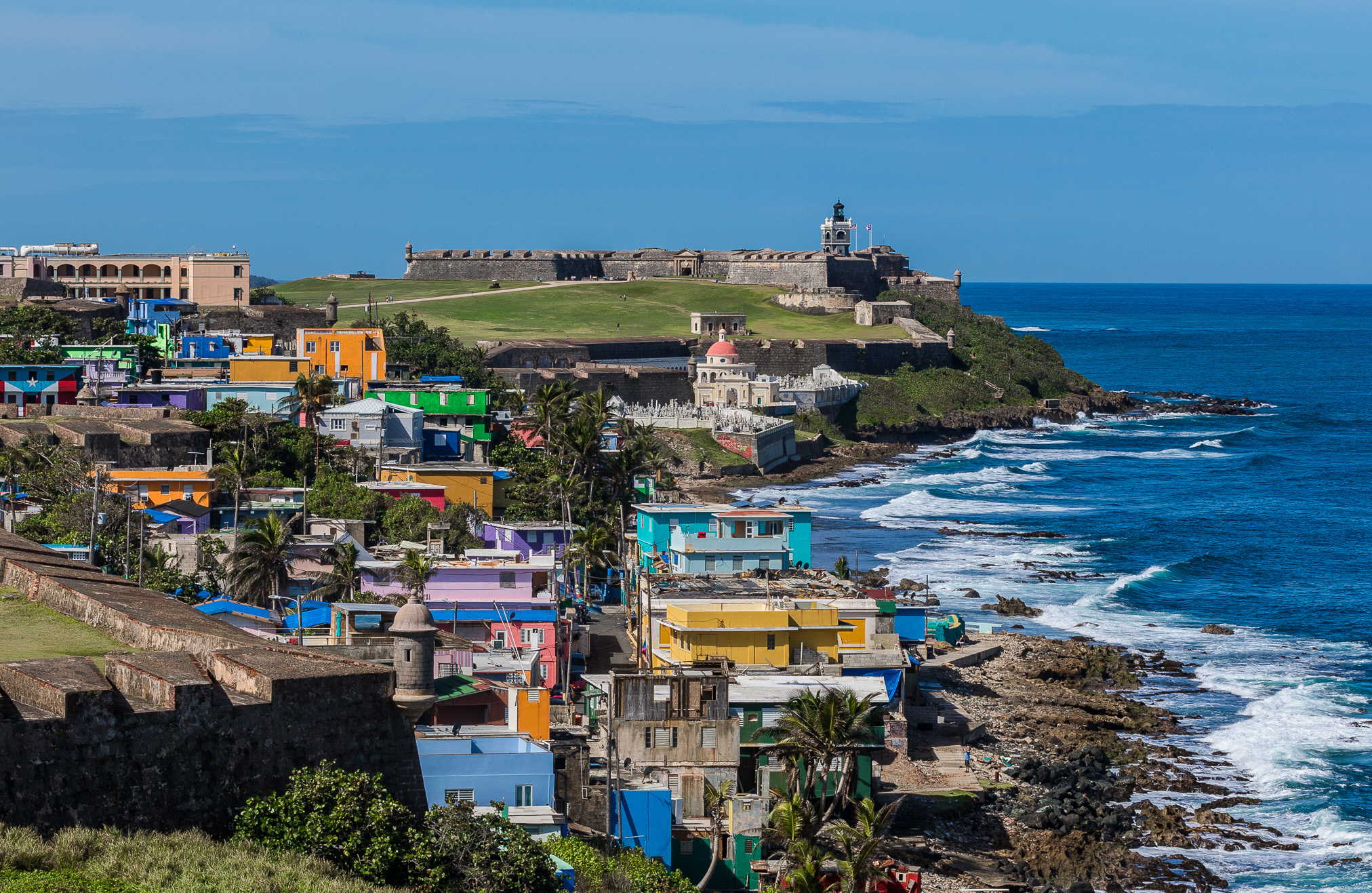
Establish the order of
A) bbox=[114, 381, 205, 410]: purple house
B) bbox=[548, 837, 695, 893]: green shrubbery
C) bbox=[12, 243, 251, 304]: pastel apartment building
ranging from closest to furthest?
bbox=[548, 837, 695, 893]: green shrubbery < bbox=[114, 381, 205, 410]: purple house < bbox=[12, 243, 251, 304]: pastel apartment building

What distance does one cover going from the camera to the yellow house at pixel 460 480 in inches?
2060

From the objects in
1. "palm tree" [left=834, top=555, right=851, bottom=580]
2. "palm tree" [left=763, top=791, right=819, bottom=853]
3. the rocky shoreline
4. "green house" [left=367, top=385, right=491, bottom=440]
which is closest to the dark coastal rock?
"palm tree" [left=834, top=555, right=851, bottom=580]

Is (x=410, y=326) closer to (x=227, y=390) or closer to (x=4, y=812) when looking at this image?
(x=227, y=390)

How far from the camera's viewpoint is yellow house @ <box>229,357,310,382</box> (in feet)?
217

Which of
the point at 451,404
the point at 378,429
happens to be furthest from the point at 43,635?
the point at 451,404

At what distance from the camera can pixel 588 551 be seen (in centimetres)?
4638

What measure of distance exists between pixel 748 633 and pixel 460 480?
21.7 meters

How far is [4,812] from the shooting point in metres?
13.3

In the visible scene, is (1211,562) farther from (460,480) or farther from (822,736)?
(822,736)

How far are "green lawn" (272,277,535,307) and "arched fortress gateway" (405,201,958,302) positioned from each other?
314cm

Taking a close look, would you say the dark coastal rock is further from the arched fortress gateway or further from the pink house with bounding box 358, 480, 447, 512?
the arched fortress gateway

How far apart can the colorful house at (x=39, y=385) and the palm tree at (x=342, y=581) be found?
2497cm

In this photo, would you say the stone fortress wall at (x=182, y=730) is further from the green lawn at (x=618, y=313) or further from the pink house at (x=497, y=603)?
the green lawn at (x=618, y=313)

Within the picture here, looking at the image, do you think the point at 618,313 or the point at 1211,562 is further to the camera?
the point at 618,313
